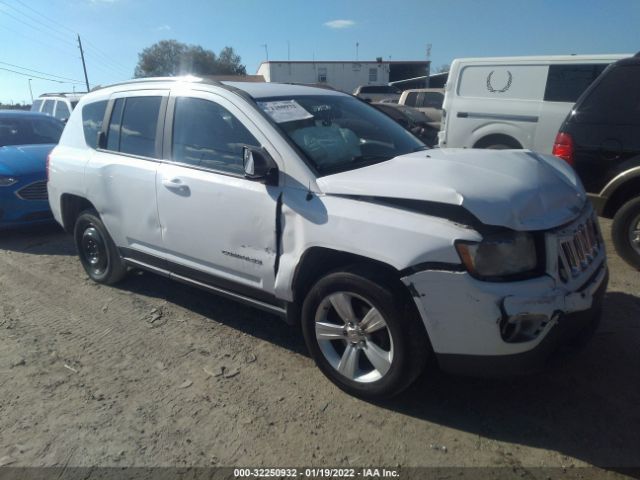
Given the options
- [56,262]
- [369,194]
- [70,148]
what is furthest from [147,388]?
[56,262]

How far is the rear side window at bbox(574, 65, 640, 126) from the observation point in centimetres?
434

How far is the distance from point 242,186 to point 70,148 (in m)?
2.49

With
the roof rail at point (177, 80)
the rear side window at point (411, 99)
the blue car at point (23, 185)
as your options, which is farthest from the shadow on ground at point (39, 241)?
the rear side window at point (411, 99)

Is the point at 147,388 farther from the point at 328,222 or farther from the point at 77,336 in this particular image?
the point at 328,222

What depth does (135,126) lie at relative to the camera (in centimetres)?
398

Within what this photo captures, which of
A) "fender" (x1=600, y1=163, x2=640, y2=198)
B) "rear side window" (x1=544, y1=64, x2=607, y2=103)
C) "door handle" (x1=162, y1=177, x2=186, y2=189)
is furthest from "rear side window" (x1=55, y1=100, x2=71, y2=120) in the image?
"fender" (x1=600, y1=163, x2=640, y2=198)

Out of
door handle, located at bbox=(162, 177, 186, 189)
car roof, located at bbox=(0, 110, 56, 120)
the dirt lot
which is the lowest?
the dirt lot

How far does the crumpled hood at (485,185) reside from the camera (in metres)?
2.36

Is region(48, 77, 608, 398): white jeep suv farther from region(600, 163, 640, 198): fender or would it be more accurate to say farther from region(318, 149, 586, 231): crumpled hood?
region(600, 163, 640, 198): fender

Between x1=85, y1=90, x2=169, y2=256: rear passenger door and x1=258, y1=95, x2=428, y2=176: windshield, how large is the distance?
1.10m

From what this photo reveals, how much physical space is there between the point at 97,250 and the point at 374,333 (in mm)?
3119

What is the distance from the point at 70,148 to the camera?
183 inches

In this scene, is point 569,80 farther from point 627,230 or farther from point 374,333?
point 374,333

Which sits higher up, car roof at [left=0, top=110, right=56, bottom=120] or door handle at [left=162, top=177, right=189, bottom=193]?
car roof at [left=0, top=110, right=56, bottom=120]
